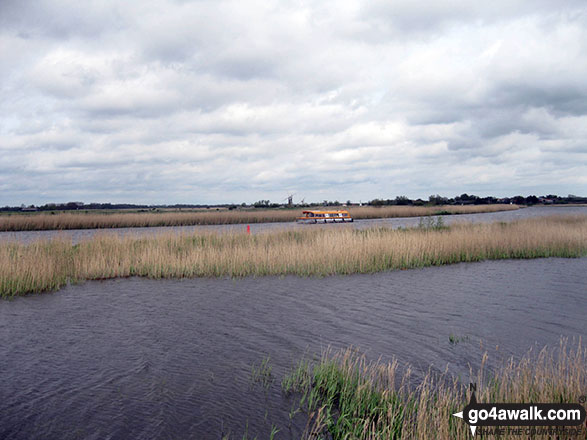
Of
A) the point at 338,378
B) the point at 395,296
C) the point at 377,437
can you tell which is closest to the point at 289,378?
the point at 338,378

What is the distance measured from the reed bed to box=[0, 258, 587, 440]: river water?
0.38 m

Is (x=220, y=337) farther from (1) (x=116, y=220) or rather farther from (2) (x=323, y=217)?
(2) (x=323, y=217)

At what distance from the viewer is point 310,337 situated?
8.99 metres

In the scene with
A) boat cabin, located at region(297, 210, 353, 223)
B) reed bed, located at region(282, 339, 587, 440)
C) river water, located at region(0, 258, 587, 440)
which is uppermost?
boat cabin, located at region(297, 210, 353, 223)

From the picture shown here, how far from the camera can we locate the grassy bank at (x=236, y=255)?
15092 mm

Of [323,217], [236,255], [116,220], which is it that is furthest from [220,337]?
[323,217]

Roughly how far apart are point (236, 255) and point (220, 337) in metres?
8.61

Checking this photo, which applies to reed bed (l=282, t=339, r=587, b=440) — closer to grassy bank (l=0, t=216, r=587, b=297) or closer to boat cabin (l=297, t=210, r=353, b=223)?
grassy bank (l=0, t=216, r=587, b=297)

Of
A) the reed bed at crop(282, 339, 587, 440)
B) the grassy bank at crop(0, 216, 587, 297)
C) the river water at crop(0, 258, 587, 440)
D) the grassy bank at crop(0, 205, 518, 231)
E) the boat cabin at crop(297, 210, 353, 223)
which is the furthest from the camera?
the boat cabin at crop(297, 210, 353, 223)

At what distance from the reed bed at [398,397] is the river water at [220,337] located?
0.38 metres

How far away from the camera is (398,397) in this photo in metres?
5.62

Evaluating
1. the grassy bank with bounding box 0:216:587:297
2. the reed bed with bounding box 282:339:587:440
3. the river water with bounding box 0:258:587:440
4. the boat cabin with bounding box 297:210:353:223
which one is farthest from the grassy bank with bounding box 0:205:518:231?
the reed bed with bounding box 282:339:587:440

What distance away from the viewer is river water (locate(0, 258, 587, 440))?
18.8ft

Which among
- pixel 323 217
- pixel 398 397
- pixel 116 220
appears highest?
pixel 116 220
